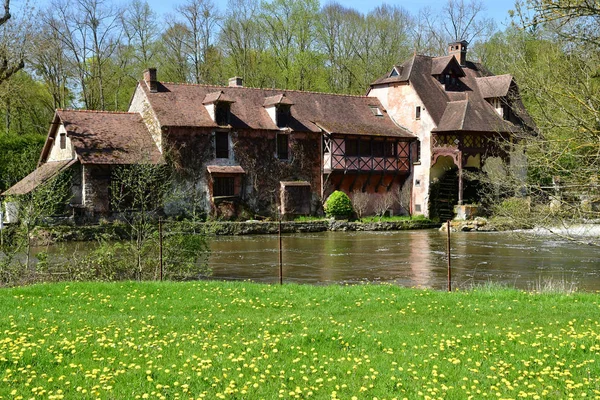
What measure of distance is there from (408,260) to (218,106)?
15.9m

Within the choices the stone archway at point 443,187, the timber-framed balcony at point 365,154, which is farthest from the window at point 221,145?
the stone archway at point 443,187

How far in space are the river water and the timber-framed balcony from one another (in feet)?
21.8

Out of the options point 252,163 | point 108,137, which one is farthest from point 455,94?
point 108,137

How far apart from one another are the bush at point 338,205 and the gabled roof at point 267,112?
348 cm

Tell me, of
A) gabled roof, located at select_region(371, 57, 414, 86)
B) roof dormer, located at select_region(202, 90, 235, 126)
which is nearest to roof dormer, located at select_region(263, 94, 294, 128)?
roof dormer, located at select_region(202, 90, 235, 126)

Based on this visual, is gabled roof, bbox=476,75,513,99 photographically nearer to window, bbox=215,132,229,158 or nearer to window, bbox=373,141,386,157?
window, bbox=373,141,386,157

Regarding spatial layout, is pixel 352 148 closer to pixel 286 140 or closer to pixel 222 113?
pixel 286 140

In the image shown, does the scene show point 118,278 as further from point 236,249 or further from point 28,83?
point 28,83

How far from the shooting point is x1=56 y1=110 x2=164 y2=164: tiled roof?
2925 centimetres

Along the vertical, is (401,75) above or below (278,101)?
above

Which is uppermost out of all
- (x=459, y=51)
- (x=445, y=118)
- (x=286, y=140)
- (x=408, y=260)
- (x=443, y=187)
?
(x=459, y=51)

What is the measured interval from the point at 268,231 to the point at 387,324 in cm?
2169

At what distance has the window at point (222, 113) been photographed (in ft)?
108

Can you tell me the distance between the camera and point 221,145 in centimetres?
3291
